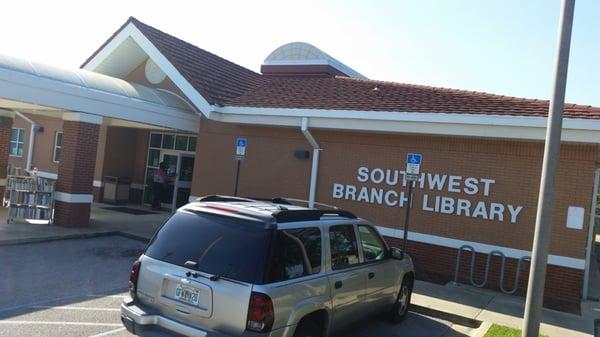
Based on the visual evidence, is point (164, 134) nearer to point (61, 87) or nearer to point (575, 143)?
point (61, 87)

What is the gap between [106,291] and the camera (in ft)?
25.5

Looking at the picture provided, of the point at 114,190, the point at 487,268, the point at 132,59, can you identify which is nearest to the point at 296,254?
the point at 487,268

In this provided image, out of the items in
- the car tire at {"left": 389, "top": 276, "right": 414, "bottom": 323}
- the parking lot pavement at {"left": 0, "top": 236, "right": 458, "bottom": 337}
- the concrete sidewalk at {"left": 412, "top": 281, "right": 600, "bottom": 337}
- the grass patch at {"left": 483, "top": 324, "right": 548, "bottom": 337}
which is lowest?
the parking lot pavement at {"left": 0, "top": 236, "right": 458, "bottom": 337}

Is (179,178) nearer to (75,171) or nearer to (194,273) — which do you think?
(75,171)

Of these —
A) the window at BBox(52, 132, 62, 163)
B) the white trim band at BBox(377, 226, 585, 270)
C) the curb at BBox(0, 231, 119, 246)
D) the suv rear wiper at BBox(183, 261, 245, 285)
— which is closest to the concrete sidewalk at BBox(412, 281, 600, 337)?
the white trim band at BBox(377, 226, 585, 270)

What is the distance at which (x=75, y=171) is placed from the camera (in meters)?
12.7

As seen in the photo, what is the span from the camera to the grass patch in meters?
6.88

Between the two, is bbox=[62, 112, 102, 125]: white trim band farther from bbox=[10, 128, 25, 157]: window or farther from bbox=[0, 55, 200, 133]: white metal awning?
bbox=[10, 128, 25, 157]: window

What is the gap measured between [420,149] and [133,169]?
40.9ft

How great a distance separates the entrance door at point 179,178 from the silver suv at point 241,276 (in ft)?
42.2

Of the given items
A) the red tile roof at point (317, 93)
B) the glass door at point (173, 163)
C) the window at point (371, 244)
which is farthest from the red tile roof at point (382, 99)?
the window at point (371, 244)

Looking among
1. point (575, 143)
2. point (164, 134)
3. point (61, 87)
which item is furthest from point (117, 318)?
point (164, 134)

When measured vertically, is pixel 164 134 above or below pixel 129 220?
above

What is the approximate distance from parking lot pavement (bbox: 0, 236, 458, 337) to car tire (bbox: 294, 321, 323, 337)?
1053mm
